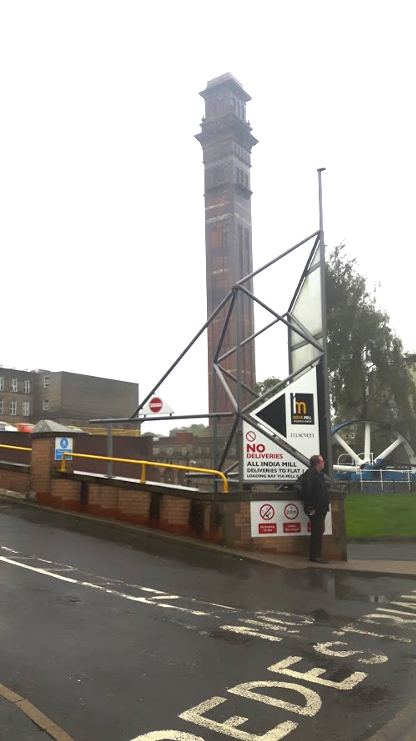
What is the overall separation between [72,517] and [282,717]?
30.7 ft

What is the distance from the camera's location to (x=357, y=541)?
16141 mm

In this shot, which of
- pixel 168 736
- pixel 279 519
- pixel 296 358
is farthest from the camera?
pixel 296 358

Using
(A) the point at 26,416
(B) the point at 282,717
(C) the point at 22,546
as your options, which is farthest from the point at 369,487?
(A) the point at 26,416

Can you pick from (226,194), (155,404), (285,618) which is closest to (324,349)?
(155,404)

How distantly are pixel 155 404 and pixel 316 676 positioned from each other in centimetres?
790

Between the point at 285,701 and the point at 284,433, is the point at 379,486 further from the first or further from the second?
the point at 285,701

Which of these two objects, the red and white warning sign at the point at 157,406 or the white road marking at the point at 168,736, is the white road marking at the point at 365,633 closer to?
the white road marking at the point at 168,736

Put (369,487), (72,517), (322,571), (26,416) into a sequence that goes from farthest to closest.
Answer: (26,416)
(369,487)
(72,517)
(322,571)

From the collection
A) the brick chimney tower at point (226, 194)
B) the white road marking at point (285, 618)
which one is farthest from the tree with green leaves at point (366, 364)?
the white road marking at point (285, 618)

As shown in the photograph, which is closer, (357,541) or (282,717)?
(282,717)

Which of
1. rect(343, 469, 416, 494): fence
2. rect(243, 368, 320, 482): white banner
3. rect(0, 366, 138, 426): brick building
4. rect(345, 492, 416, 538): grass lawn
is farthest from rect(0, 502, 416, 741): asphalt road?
rect(0, 366, 138, 426): brick building

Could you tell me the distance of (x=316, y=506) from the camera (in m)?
10.6

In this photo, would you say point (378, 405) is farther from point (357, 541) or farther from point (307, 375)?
point (307, 375)

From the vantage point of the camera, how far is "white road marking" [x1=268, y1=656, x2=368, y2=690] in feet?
15.9
